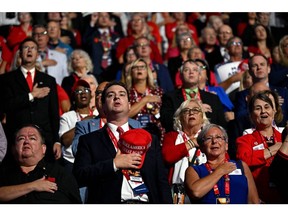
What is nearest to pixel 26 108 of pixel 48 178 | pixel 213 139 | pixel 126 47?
pixel 48 178

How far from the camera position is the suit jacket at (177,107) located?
1105 centimetres

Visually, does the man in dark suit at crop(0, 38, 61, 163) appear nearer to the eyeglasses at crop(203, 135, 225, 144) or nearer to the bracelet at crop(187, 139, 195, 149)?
the bracelet at crop(187, 139, 195, 149)

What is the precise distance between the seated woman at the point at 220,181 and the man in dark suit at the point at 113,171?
277mm

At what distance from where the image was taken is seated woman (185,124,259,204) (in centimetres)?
839

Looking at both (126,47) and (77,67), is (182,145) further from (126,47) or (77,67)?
(126,47)

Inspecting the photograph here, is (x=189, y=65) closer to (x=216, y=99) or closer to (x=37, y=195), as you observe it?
(x=216, y=99)

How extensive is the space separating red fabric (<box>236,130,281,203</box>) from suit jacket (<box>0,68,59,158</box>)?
279 centimetres

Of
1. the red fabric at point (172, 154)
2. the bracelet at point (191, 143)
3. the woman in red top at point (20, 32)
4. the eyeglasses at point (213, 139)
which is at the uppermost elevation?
the woman in red top at point (20, 32)

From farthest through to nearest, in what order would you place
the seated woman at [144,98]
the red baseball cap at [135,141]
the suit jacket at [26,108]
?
the suit jacket at [26,108] < the seated woman at [144,98] < the red baseball cap at [135,141]

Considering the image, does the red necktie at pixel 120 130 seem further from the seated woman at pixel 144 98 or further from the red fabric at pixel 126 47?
the red fabric at pixel 126 47

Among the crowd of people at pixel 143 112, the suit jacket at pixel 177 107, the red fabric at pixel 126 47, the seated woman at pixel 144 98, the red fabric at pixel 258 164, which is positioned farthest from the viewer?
the red fabric at pixel 126 47

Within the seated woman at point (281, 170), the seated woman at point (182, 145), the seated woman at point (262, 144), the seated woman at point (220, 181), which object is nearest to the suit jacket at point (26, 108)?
the seated woman at point (182, 145)

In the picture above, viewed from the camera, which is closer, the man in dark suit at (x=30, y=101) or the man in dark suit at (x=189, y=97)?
the man in dark suit at (x=189, y=97)
